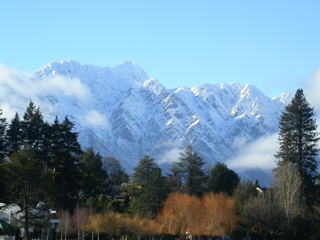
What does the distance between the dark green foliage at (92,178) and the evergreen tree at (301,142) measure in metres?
26.5

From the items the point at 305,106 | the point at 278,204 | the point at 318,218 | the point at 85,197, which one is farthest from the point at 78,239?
the point at 305,106

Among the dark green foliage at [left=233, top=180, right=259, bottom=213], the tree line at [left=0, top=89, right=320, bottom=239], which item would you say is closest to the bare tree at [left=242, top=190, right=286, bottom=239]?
the tree line at [left=0, top=89, right=320, bottom=239]

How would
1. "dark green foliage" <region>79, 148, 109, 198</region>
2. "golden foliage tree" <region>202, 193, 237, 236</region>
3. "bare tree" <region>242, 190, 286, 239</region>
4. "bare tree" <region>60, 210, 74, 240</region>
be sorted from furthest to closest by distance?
"dark green foliage" <region>79, 148, 109, 198</region> < "bare tree" <region>60, 210, 74, 240</region> < "golden foliage tree" <region>202, 193, 237, 236</region> < "bare tree" <region>242, 190, 286, 239</region>

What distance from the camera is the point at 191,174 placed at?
78312 mm

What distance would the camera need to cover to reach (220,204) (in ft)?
188

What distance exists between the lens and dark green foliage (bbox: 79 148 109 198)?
6975 cm

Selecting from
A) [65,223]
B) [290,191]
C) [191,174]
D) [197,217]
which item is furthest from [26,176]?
[191,174]

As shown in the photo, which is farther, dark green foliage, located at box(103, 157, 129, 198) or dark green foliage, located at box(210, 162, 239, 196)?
A: dark green foliage, located at box(103, 157, 129, 198)

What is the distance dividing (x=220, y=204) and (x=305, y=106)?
1510 centimetres

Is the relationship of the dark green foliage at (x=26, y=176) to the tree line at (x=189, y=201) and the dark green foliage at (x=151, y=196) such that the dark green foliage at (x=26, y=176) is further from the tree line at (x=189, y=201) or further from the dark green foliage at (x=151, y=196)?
the dark green foliage at (x=151, y=196)

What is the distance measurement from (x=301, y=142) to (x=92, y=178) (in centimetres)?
2978

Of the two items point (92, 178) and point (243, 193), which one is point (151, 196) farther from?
point (243, 193)

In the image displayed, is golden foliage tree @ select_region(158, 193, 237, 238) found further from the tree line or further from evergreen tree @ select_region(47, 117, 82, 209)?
evergreen tree @ select_region(47, 117, 82, 209)

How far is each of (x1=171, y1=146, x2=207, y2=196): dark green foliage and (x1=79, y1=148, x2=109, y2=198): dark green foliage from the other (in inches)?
474
